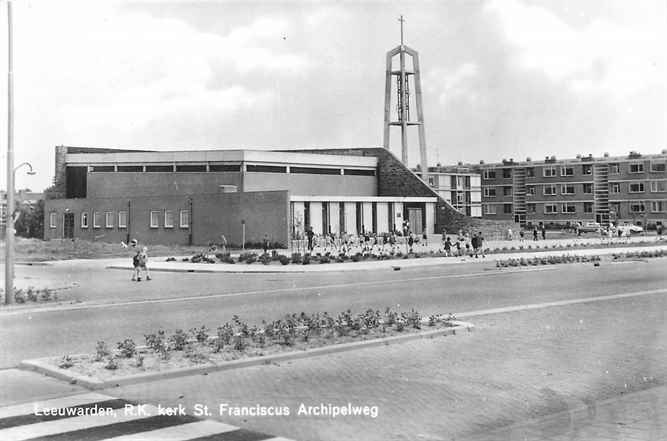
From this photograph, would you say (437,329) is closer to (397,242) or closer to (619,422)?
(619,422)

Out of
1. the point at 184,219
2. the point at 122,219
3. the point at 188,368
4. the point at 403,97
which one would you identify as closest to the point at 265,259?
the point at 184,219

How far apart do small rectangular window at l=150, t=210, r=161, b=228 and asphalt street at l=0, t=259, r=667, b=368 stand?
915 inches

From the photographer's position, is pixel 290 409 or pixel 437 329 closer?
pixel 290 409

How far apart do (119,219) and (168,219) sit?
5422 mm

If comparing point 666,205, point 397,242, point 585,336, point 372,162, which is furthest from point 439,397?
point 666,205

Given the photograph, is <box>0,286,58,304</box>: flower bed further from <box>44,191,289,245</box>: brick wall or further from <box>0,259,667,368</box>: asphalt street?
<box>44,191,289,245</box>: brick wall

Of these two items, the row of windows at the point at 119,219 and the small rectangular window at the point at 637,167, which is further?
the small rectangular window at the point at 637,167

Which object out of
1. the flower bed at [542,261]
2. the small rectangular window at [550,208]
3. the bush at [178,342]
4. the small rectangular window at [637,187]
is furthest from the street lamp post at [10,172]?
the small rectangular window at [550,208]

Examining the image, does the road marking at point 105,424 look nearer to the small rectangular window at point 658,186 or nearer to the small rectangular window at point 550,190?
the small rectangular window at point 658,186

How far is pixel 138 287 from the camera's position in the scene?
22031 mm

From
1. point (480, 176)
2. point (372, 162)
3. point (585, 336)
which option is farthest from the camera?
point (480, 176)

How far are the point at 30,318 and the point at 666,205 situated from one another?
83809mm

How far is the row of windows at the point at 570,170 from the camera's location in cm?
8606

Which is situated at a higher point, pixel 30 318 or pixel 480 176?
pixel 480 176
